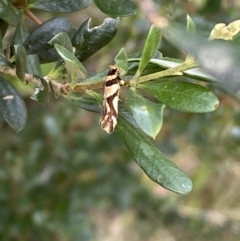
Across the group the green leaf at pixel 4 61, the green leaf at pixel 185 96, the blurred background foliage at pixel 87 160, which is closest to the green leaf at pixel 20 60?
the green leaf at pixel 4 61

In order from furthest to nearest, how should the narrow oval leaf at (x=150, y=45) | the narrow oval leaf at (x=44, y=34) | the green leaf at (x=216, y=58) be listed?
the narrow oval leaf at (x=44, y=34)
the narrow oval leaf at (x=150, y=45)
the green leaf at (x=216, y=58)

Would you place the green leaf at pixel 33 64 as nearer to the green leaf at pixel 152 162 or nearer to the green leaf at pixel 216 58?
the green leaf at pixel 152 162

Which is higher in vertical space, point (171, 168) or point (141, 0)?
point (141, 0)

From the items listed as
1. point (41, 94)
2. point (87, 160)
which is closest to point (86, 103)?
point (41, 94)

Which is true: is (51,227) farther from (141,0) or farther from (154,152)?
(141,0)

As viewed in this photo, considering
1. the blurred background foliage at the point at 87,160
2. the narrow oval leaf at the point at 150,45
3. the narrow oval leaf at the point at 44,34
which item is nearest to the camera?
the narrow oval leaf at the point at 150,45

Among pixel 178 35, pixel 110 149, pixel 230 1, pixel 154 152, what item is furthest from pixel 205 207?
pixel 178 35
